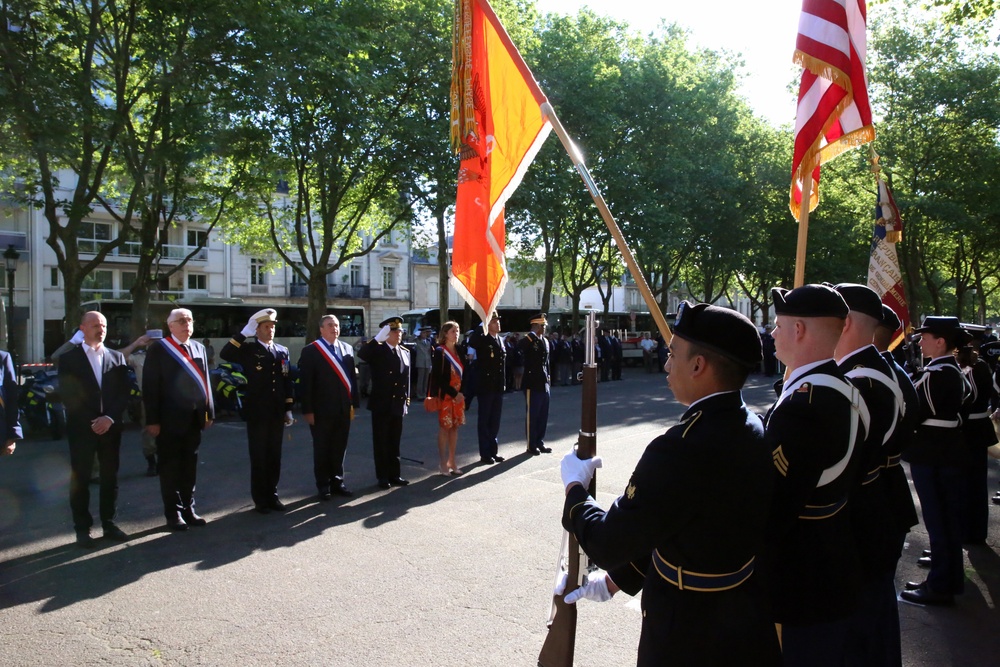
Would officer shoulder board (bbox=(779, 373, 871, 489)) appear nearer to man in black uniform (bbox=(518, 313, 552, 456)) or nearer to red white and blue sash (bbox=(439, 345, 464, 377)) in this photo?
red white and blue sash (bbox=(439, 345, 464, 377))

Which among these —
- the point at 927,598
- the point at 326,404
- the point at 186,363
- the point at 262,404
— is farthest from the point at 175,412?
the point at 927,598

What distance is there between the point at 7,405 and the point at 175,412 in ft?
4.28

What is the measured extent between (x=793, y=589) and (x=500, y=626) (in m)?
2.30

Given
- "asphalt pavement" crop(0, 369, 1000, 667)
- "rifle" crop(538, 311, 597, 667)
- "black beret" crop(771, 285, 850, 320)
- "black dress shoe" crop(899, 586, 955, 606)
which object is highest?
"black beret" crop(771, 285, 850, 320)

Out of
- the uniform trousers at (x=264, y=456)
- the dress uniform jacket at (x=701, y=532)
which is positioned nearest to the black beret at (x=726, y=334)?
the dress uniform jacket at (x=701, y=532)

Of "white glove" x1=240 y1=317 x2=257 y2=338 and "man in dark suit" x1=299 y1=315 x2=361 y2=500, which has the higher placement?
"white glove" x1=240 y1=317 x2=257 y2=338

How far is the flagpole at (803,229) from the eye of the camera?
11.1ft

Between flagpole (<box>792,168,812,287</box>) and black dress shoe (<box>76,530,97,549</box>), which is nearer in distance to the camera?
flagpole (<box>792,168,812,287</box>)

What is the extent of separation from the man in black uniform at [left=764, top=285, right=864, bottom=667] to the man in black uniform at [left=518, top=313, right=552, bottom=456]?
7.95m

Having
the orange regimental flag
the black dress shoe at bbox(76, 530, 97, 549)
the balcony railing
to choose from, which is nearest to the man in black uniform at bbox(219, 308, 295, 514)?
the black dress shoe at bbox(76, 530, 97, 549)

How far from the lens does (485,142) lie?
422 cm

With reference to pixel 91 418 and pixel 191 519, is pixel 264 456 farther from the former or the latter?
pixel 91 418

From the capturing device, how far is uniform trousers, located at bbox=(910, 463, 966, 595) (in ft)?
15.6

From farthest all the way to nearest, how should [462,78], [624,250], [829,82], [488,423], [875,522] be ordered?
[488,423] → [462,78] → [829,82] → [875,522] → [624,250]
